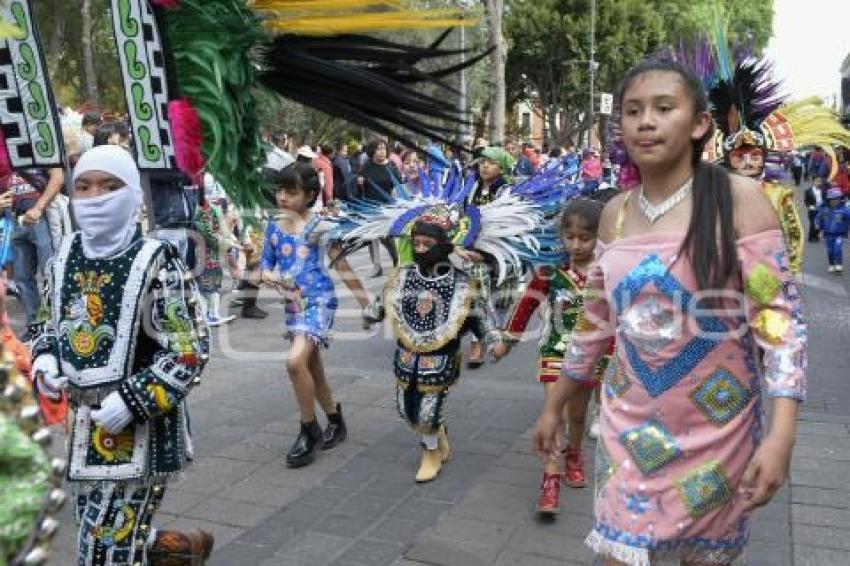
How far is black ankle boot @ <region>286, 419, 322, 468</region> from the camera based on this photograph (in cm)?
468

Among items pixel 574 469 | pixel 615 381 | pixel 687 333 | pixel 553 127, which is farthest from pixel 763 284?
pixel 553 127

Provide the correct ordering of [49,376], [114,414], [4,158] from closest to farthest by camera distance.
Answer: [114,414], [49,376], [4,158]

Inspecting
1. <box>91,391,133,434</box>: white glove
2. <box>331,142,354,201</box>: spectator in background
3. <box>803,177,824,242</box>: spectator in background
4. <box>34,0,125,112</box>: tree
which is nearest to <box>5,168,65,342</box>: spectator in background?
<box>91,391,133,434</box>: white glove

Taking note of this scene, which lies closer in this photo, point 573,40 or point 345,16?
point 345,16

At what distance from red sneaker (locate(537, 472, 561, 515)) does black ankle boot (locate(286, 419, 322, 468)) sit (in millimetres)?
1346

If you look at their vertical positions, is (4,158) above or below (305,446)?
above

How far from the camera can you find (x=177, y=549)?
297 cm

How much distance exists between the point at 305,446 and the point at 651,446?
2787mm

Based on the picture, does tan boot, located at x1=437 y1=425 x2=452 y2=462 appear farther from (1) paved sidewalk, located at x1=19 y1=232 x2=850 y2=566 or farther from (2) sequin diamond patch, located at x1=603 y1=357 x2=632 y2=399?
(2) sequin diamond patch, located at x1=603 y1=357 x2=632 y2=399

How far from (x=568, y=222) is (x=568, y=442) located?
1.16 m

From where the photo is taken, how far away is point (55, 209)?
7.79 meters

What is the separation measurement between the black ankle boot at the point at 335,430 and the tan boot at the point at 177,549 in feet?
6.42

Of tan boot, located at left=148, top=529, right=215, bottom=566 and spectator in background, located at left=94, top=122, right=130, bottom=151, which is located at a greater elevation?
spectator in background, located at left=94, top=122, right=130, bottom=151

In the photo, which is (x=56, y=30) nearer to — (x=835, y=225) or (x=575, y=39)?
(x=575, y=39)
